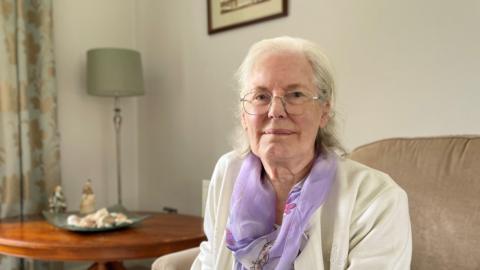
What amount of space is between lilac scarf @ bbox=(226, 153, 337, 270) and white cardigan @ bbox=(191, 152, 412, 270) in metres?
0.03

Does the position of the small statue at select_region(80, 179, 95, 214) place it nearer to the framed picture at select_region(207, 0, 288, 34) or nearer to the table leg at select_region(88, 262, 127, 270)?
the table leg at select_region(88, 262, 127, 270)

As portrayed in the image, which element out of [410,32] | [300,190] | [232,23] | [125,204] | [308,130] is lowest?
[125,204]

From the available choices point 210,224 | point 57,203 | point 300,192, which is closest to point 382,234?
point 300,192

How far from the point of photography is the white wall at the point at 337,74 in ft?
4.79

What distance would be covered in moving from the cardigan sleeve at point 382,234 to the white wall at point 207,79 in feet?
1.99

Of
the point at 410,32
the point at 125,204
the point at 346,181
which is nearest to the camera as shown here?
the point at 346,181

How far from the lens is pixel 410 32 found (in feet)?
5.08

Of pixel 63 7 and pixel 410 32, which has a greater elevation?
pixel 63 7

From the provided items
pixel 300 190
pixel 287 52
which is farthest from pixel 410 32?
pixel 300 190

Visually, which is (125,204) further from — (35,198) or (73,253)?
(73,253)

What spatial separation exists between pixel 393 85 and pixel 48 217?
1535 mm

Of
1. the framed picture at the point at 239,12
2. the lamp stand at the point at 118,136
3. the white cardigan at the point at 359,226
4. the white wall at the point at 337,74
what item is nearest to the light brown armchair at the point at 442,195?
the white cardigan at the point at 359,226

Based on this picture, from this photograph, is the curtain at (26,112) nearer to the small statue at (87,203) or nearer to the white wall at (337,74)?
the small statue at (87,203)

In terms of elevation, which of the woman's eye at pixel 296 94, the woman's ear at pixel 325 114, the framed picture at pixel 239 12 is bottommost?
the woman's ear at pixel 325 114
